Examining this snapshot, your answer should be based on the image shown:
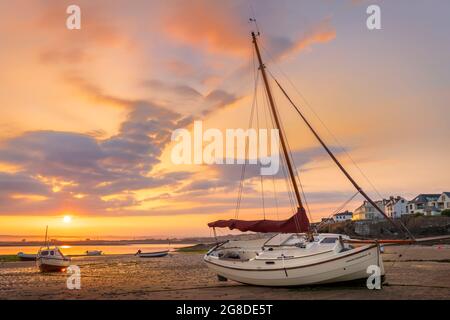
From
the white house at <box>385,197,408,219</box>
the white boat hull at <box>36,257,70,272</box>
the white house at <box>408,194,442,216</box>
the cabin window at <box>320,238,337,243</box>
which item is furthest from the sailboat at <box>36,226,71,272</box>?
the white house at <box>385,197,408,219</box>

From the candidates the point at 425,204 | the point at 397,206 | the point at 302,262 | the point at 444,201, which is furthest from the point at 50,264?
the point at 397,206

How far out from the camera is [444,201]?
497 feet

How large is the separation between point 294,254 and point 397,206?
162m

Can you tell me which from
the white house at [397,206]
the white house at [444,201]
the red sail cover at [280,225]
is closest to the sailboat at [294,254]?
the red sail cover at [280,225]

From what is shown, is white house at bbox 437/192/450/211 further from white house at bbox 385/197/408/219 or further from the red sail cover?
the red sail cover

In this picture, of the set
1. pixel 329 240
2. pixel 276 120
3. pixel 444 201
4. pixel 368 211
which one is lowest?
pixel 329 240

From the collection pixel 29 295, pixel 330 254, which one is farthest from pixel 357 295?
pixel 29 295

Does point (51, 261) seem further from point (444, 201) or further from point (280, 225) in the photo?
point (444, 201)

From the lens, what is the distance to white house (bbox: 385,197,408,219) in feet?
562
